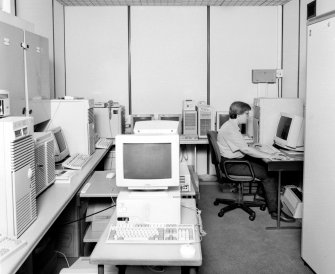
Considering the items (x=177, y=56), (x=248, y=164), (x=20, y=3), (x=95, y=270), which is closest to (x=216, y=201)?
(x=248, y=164)

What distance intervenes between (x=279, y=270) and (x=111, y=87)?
3563mm

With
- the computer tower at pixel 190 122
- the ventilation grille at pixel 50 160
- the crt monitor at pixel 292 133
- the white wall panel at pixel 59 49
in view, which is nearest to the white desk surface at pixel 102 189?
the ventilation grille at pixel 50 160

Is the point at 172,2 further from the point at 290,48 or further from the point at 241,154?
the point at 241,154

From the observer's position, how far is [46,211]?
2377 mm

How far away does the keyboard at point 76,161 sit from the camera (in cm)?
351

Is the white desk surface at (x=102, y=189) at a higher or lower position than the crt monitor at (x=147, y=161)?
lower

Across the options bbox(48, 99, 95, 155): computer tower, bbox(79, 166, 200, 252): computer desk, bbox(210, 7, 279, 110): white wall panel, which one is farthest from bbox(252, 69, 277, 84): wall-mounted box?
bbox(79, 166, 200, 252): computer desk

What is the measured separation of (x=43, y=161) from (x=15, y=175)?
81cm

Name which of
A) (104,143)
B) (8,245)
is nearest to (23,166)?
(8,245)

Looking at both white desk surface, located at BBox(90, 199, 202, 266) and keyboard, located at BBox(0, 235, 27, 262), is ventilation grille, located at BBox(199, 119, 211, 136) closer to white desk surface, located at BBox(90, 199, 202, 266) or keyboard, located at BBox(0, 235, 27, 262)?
white desk surface, located at BBox(90, 199, 202, 266)

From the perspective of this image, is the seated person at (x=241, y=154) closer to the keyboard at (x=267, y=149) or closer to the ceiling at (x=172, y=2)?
the keyboard at (x=267, y=149)

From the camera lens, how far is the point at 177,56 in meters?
5.71

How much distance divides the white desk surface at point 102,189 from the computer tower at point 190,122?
2.15 meters

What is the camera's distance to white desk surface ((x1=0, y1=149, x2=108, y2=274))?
5.70 feet
